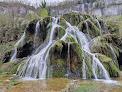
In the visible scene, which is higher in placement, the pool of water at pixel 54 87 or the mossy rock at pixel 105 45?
the mossy rock at pixel 105 45

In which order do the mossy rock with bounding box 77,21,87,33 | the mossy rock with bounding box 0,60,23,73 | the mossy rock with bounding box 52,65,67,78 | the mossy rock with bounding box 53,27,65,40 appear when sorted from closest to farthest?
the mossy rock with bounding box 52,65,67,78
the mossy rock with bounding box 0,60,23,73
the mossy rock with bounding box 53,27,65,40
the mossy rock with bounding box 77,21,87,33

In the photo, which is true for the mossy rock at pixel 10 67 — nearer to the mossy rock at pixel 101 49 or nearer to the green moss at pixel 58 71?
the green moss at pixel 58 71

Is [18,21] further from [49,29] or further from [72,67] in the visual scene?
[72,67]

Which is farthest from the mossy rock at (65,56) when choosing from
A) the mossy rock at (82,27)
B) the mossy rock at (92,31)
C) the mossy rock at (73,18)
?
the mossy rock at (73,18)

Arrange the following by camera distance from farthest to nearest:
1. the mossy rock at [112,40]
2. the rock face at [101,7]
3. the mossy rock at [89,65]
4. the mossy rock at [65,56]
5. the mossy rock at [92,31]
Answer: the rock face at [101,7], the mossy rock at [92,31], the mossy rock at [112,40], the mossy rock at [65,56], the mossy rock at [89,65]

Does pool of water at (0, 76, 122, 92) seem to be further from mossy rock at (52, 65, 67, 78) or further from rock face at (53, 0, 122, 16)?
rock face at (53, 0, 122, 16)

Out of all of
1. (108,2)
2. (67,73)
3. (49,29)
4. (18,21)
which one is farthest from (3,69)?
(108,2)

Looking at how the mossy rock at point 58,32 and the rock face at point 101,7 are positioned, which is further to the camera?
the rock face at point 101,7

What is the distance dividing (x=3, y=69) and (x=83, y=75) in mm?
8364

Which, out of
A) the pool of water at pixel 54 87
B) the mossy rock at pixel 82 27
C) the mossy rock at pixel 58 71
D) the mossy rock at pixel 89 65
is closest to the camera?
the pool of water at pixel 54 87

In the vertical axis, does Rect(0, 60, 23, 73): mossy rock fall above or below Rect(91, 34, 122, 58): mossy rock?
below

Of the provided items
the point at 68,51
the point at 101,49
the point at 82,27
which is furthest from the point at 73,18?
the point at 68,51

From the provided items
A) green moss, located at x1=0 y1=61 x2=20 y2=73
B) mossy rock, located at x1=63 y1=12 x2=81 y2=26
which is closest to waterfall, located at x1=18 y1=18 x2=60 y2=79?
green moss, located at x1=0 y1=61 x2=20 y2=73

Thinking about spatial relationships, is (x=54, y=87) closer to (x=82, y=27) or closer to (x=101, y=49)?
(x=101, y=49)
